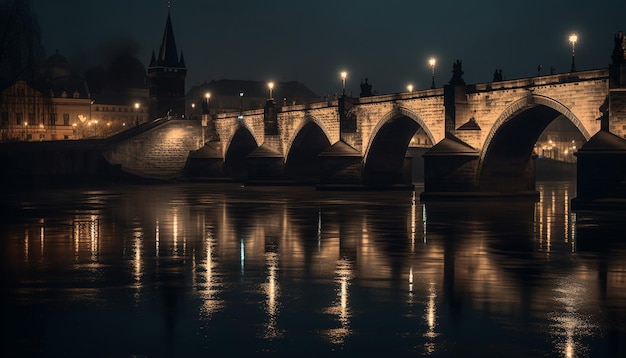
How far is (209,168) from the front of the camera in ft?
311

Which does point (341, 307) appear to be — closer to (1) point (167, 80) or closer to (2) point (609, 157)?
(2) point (609, 157)

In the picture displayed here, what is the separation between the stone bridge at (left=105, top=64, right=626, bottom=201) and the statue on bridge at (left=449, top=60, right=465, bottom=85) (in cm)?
25

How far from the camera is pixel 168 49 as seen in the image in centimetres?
13162

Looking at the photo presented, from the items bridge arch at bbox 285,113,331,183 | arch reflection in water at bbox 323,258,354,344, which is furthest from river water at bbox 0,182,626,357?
bridge arch at bbox 285,113,331,183

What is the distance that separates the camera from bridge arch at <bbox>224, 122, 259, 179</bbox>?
94062mm

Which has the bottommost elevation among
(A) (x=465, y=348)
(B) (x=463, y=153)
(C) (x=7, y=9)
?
(A) (x=465, y=348)

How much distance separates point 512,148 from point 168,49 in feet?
287

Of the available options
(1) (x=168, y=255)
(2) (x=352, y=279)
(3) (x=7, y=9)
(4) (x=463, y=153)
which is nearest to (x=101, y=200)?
(3) (x=7, y=9)

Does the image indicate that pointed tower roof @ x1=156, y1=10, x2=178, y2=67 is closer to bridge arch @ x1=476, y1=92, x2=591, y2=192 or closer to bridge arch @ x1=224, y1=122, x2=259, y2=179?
bridge arch @ x1=224, y1=122, x2=259, y2=179

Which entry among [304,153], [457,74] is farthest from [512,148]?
[304,153]

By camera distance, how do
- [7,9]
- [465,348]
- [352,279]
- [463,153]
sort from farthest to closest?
[463,153], [7,9], [352,279], [465,348]

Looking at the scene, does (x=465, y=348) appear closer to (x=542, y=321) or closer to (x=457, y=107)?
(x=542, y=321)

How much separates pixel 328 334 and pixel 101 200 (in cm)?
4162

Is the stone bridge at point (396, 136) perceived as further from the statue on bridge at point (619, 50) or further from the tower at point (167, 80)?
the tower at point (167, 80)
